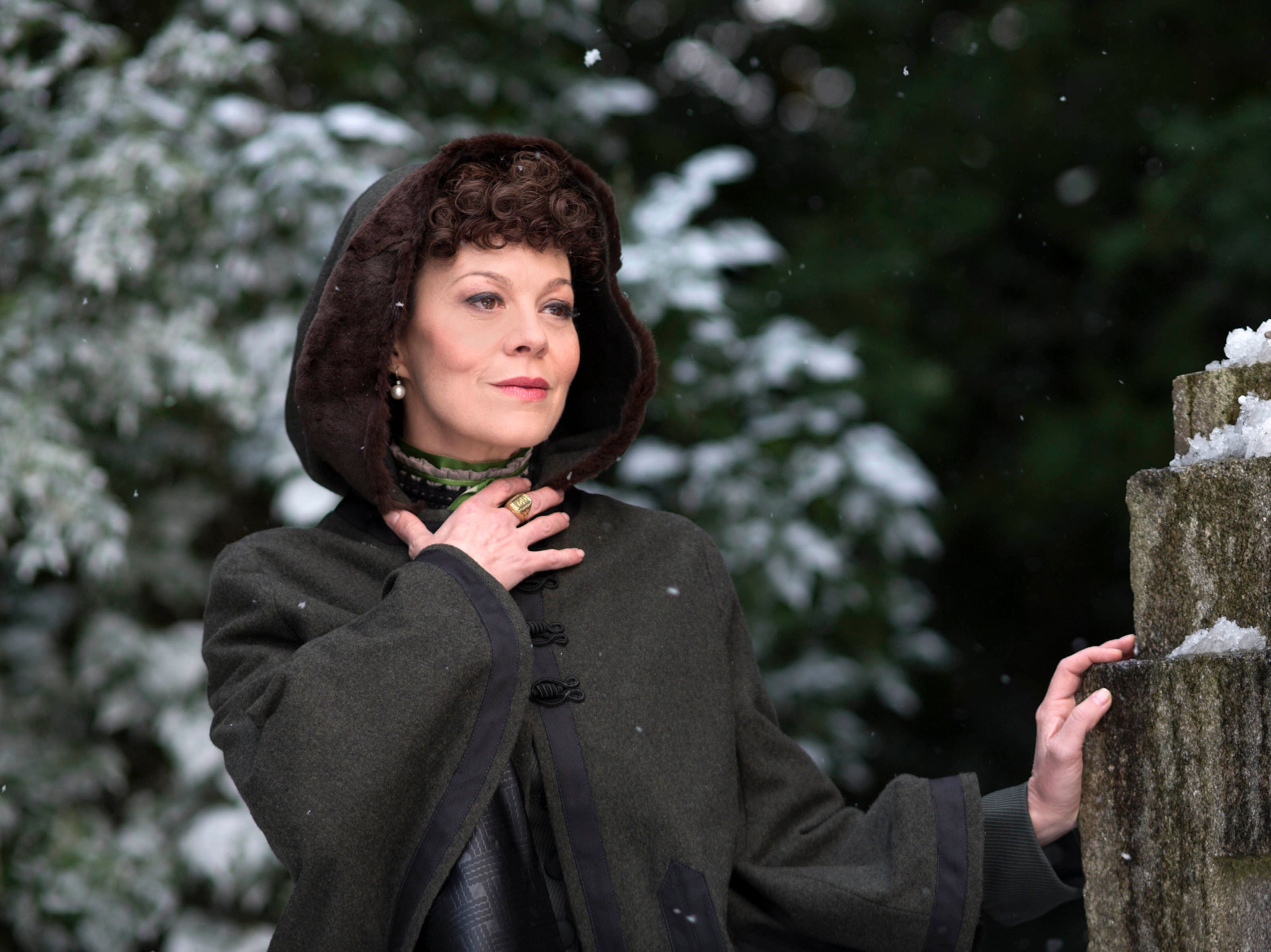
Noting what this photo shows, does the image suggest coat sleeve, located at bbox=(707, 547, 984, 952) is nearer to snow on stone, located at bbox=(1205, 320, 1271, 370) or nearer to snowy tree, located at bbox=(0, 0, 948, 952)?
snow on stone, located at bbox=(1205, 320, 1271, 370)

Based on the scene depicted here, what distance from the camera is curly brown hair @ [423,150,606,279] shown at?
1885 millimetres

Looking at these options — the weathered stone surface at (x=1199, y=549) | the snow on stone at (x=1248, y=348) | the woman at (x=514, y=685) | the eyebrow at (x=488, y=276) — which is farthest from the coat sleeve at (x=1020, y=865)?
the eyebrow at (x=488, y=276)

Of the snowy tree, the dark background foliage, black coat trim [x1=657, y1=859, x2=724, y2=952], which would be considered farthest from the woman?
the dark background foliage

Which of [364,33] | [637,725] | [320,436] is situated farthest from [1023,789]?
[364,33]

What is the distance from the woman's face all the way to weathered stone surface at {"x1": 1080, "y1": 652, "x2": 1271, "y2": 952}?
0.89 metres

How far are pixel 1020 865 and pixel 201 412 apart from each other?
2953mm

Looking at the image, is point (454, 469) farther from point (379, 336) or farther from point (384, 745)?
point (384, 745)

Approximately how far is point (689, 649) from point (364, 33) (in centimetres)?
287

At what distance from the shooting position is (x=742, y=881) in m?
1.92

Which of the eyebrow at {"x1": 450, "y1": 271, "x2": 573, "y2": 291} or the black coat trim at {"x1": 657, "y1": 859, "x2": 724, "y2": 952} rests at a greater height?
the eyebrow at {"x1": 450, "y1": 271, "x2": 573, "y2": 291}

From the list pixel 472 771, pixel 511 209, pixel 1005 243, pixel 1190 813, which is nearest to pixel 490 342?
pixel 511 209

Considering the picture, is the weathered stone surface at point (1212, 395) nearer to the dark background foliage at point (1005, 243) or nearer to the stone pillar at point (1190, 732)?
the stone pillar at point (1190, 732)

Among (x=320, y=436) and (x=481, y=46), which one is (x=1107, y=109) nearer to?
(x=481, y=46)

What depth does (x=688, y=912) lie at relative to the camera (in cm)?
178
